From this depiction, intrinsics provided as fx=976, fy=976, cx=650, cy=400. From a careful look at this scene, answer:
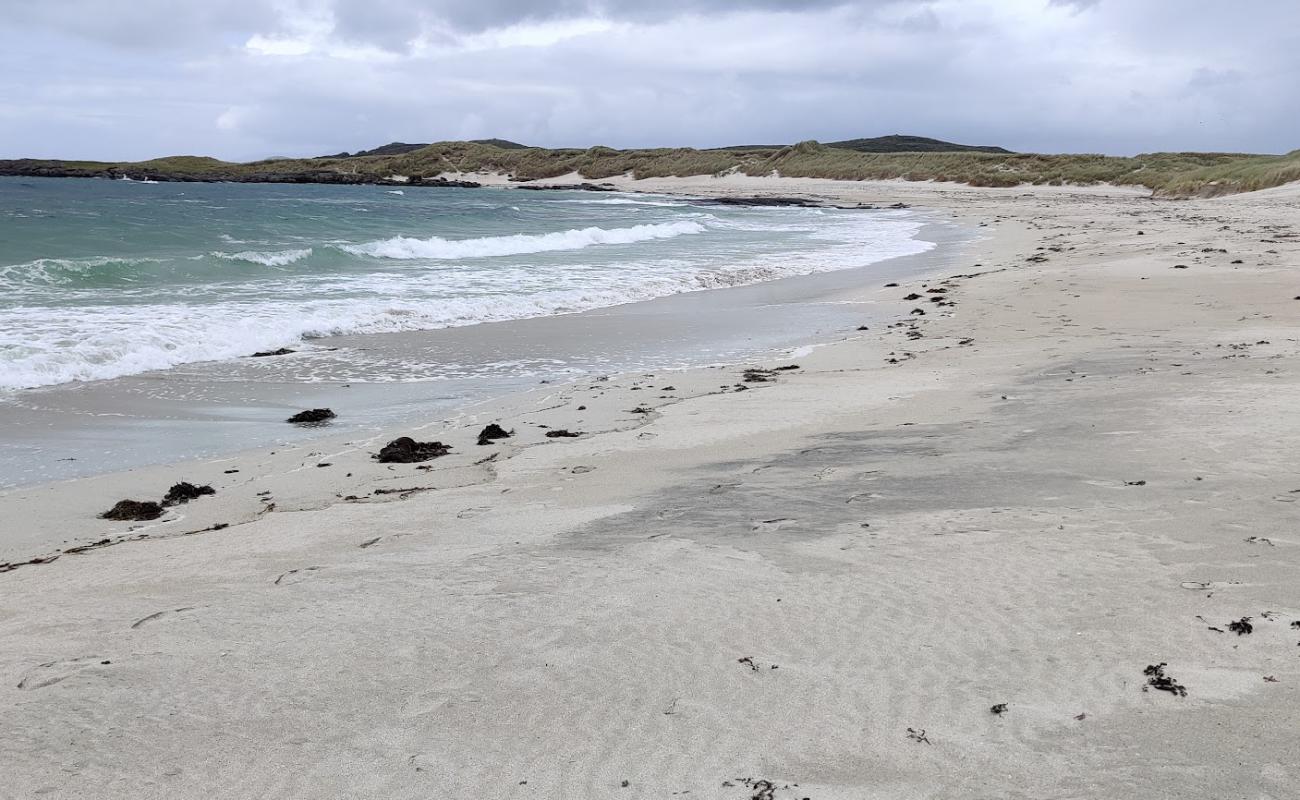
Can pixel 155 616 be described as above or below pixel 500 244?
below

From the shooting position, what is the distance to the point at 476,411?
306 inches

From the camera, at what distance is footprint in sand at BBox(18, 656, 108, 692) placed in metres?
2.96

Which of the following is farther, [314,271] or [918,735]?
[314,271]

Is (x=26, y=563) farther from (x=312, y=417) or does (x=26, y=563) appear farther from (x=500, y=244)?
(x=500, y=244)

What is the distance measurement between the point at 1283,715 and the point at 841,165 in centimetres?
8153

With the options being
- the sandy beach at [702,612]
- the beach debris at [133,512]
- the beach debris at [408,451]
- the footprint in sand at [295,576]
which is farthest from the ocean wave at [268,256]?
the footprint in sand at [295,576]

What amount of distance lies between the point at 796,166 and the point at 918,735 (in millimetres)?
84159

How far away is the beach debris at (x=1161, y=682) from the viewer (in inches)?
106

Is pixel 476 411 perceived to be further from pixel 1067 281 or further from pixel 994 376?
pixel 1067 281

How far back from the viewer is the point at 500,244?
25891 millimetres

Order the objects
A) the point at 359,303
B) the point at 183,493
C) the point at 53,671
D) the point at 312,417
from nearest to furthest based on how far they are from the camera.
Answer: the point at 53,671 < the point at 183,493 < the point at 312,417 < the point at 359,303

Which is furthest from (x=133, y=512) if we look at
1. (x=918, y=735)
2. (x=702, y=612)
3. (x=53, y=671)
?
(x=918, y=735)

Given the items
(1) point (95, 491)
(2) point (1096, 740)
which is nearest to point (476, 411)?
(1) point (95, 491)

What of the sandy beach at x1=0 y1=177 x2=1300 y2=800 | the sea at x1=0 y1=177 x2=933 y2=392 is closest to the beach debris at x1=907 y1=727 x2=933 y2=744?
the sandy beach at x1=0 y1=177 x2=1300 y2=800
